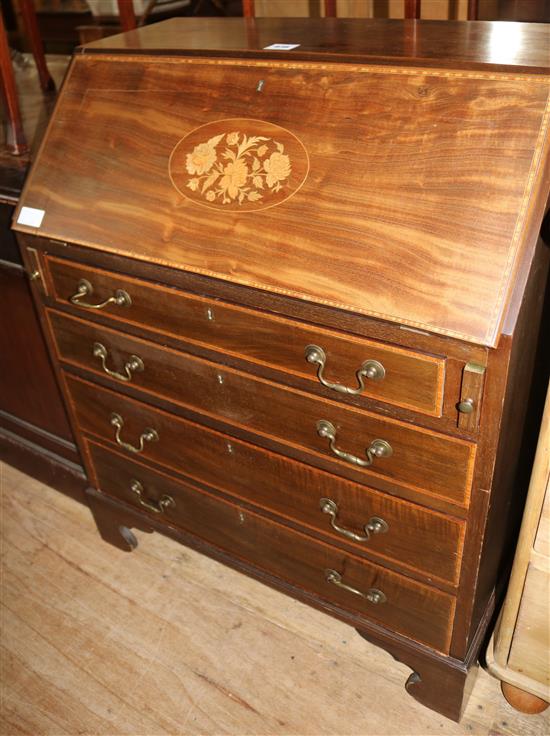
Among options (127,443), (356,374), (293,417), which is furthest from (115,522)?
(356,374)

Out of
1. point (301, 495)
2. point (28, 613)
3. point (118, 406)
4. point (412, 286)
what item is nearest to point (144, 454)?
point (118, 406)

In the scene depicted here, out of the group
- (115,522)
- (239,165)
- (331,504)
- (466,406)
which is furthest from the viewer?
(115,522)

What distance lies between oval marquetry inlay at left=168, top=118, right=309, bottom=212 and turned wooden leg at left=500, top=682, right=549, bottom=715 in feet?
3.69

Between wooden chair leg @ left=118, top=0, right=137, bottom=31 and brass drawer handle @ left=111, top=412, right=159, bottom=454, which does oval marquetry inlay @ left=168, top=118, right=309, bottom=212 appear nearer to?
brass drawer handle @ left=111, top=412, right=159, bottom=454

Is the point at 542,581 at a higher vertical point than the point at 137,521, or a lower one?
higher

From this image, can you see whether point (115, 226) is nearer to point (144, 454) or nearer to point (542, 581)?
point (144, 454)

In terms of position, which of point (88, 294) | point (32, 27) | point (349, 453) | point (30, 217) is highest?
point (32, 27)

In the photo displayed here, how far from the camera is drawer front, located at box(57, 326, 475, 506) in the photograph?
1.12 m

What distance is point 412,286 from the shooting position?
1005 millimetres

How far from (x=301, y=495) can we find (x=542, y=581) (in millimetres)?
471

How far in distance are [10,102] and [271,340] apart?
1090 mm

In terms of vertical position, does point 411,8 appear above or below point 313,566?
above

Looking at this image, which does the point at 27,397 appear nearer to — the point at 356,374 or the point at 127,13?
the point at 127,13

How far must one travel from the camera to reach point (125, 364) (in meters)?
1.49
